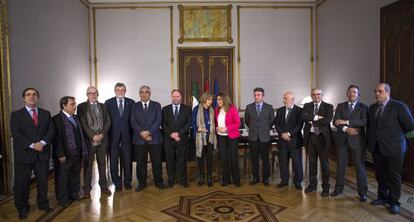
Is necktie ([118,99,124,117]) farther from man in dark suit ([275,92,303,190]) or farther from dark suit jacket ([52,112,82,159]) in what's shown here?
man in dark suit ([275,92,303,190])

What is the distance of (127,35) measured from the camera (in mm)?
7809

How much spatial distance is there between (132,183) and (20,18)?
309cm

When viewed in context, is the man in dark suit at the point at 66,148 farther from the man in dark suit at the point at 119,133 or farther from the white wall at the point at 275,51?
Result: the white wall at the point at 275,51

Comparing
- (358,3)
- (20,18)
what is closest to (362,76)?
(358,3)

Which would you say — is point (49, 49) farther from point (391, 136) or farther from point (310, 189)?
point (391, 136)

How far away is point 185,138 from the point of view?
4.70m

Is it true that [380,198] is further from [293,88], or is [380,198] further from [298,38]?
[298,38]

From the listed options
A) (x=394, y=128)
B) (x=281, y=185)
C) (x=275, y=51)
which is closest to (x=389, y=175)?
(x=394, y=128)

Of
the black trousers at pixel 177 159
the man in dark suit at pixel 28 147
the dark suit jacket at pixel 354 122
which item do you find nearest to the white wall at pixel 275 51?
the black trousers at pixel 177 159

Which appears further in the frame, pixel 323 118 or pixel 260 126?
pixel 260 126

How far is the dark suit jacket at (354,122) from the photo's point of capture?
386cm

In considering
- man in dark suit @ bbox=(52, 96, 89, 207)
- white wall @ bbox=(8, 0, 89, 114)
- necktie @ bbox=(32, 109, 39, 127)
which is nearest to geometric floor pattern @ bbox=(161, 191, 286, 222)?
man in dark suit @ bbox=(52, 96, 89, 207)

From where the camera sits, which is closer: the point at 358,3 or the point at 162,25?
the point at 358,3

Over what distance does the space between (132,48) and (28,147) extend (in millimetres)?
4735
